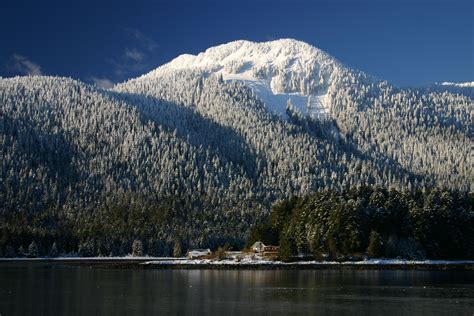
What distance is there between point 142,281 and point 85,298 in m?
26.7

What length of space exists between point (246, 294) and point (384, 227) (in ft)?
241

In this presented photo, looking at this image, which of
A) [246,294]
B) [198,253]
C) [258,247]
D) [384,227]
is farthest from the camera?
[198,253]

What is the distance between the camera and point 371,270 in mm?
125812

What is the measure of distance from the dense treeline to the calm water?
25.9 metres

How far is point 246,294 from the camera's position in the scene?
81875mm

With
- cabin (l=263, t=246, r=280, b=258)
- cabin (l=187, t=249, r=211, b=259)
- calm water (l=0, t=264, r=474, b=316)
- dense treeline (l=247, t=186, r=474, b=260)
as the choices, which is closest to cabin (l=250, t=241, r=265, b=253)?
cabin (l=263, t=246, r=280, b=258)

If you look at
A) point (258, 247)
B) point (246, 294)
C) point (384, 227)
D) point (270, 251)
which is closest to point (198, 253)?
point (258, 247)

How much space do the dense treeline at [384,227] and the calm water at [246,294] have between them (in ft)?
85.1

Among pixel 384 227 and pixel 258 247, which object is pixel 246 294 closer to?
pixel 384 227

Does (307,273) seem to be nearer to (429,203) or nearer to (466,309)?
(429,203)

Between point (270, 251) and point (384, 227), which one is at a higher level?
point (384, 227)

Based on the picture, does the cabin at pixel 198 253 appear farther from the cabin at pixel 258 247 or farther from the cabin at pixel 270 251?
the cabin at pixel 270 251

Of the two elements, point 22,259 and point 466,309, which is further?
point 22,259

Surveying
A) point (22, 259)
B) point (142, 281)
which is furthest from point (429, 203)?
point (22, 259)
